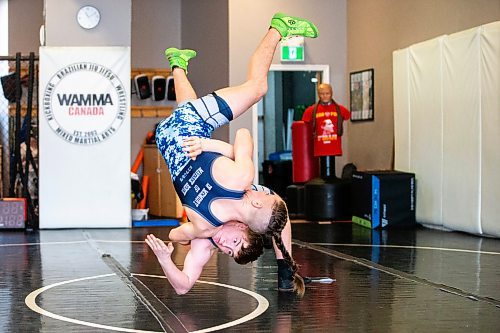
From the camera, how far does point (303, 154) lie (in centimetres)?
1223

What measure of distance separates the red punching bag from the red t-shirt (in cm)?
32

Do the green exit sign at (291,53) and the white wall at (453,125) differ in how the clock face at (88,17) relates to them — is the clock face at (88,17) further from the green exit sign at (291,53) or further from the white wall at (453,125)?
the white wall at (453,125)

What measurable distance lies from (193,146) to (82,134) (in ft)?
18.3

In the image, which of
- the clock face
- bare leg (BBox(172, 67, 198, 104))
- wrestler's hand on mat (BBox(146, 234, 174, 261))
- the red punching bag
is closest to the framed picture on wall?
the red punching bag

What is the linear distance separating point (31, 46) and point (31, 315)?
1113 centimetres

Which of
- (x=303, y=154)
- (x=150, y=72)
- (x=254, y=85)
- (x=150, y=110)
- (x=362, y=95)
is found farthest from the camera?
(x=150, y=72)

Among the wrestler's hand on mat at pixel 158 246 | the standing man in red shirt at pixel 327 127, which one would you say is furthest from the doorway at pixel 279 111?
the wrestler's hand on mat at pixel 158 246

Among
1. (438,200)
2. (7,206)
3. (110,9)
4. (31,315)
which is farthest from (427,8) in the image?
(31,315)

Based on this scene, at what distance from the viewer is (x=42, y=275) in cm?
641

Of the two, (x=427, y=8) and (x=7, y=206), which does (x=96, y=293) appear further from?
(x=427, y=8)

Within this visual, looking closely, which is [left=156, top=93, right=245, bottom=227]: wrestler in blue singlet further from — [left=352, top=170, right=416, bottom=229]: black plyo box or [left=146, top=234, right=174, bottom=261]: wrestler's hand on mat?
[left=352, top=170, right=416, bottom=229]: black plyo box

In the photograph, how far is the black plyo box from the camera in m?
10.3

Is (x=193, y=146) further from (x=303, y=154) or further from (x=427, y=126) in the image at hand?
(x=303, y=154)

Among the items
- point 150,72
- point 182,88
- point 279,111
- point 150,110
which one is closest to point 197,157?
point 182,88
